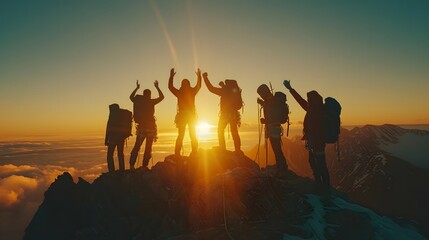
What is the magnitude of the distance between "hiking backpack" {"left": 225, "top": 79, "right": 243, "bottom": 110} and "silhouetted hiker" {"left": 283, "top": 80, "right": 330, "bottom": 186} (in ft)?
14.2

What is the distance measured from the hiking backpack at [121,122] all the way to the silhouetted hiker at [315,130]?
11177mm

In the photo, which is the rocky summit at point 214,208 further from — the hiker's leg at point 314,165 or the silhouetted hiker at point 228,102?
the silhouetted hiker at point 228,102

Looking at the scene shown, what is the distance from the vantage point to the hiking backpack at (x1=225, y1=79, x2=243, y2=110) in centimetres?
1864

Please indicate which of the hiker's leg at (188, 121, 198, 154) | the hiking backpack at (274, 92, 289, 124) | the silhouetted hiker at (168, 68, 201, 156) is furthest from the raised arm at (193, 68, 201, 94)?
the hiking backpack at (274, 92, 289, 124)

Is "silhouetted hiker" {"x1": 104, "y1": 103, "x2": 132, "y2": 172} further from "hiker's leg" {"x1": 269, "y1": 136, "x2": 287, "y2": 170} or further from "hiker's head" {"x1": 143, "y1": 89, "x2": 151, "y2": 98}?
"hiker's leg" {"x1": 269, "y1": 136, "x2": 287, "y2": 170}

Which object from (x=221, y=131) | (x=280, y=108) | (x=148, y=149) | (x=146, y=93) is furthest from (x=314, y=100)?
(x=148, y=149)

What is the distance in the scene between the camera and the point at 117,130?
20.8 meters

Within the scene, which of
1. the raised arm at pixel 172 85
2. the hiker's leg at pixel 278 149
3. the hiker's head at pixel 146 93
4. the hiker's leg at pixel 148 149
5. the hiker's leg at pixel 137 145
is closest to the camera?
the hiker's leg at pixel 278 149

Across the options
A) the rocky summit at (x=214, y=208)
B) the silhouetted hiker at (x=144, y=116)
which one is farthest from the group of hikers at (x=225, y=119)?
the rocky summit at (x=214, y=208)

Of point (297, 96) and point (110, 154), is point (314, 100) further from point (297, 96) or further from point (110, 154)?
point (110, 154)

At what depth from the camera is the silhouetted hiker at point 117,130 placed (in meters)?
20.7

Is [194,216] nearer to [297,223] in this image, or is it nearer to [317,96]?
[297,223]

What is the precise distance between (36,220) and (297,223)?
26115 millimetres

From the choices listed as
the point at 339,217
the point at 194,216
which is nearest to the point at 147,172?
the point at 194,216
